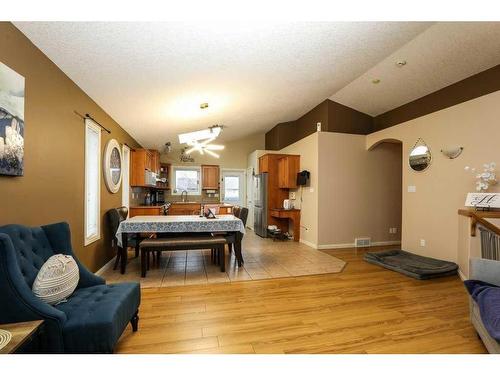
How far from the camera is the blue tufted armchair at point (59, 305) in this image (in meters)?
1.30

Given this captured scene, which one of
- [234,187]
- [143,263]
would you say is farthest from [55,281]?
[234,187]

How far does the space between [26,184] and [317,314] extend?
111 inches

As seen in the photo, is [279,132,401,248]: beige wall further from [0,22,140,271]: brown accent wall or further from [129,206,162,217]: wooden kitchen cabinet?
[0,22,140,271]: brown accent wall

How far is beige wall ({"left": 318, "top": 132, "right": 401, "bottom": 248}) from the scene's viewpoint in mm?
5180

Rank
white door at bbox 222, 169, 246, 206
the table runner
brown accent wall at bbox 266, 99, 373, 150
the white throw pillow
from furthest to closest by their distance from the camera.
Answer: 1. white door at bbox 222, 169, 246, 206
2. brown accent wall at bbox 266, 99, 373, 150
3. the table runner
4. the white throw pillow

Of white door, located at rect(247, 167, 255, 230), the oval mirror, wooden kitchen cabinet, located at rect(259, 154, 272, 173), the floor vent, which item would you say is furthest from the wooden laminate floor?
white door, located at rect(247, 167, 255, 230)

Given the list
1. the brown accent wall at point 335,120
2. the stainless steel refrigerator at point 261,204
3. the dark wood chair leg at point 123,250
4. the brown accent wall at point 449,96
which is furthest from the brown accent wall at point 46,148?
the brown accent wall at point 449,96

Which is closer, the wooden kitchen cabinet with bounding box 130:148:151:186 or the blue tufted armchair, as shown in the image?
the blue tufted armchair

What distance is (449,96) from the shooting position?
405 cm

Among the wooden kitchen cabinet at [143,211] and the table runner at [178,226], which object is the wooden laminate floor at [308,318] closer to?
the table runner at [178,226]

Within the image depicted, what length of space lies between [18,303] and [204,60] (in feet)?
8.32

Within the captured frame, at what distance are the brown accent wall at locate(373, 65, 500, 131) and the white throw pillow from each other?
558cm

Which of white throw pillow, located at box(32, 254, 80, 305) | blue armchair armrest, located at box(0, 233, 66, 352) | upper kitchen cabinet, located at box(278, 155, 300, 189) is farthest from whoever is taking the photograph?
upper kitchen cabinet, located at box(278, 155, 300, 189)
